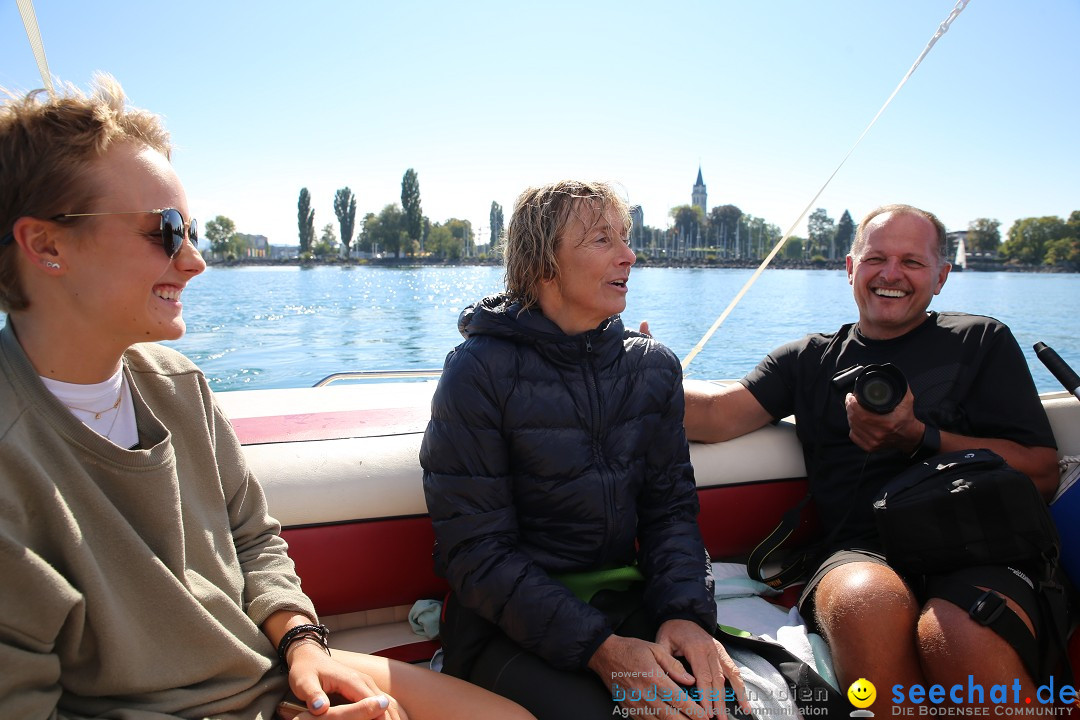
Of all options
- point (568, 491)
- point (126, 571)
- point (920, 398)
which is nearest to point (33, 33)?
point (126, 571)

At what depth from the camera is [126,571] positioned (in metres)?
1.13

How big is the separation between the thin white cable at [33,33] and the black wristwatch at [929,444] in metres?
2.43

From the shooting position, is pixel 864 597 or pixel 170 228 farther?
pixel 864 597

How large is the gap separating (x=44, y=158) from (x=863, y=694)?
6.33 ft

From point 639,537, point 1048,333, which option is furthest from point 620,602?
point 1048,333

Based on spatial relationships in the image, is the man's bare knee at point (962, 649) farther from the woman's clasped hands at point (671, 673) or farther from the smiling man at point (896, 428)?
the woman's clasped hands at point (671, 673)

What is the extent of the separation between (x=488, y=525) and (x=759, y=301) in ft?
69.3

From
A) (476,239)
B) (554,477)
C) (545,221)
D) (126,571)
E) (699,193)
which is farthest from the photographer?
(699,193)

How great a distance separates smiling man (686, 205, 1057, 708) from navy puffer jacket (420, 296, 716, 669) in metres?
0.41

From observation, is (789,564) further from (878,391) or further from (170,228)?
(170,228)

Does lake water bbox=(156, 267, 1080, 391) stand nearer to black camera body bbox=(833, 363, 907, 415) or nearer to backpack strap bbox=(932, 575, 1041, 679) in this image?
black camera body bbox=(833, 363, 907, 415)

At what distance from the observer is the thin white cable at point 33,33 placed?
1.81 metres

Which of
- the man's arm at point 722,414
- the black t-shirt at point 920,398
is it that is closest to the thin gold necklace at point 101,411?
the man's arm at point 722,414

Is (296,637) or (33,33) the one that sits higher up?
(33,33)
